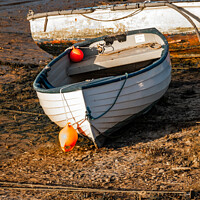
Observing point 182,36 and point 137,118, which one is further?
point 182,36

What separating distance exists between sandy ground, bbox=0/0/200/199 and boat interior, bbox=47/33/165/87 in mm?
1073

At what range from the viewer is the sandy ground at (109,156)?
514 cm

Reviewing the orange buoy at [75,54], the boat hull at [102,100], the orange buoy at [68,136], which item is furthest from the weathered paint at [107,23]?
the orange buoy at [68,136]

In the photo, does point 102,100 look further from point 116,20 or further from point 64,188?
point 116,20

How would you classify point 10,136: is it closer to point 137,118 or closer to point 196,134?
point 137,118

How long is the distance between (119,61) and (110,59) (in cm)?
26

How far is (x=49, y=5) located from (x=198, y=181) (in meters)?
16.5

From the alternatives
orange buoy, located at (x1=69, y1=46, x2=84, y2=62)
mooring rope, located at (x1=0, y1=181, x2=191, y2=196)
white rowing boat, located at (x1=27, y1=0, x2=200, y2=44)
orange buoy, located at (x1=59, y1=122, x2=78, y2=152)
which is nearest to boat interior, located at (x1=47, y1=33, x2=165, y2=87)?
orange buoy, located at (x1=69, y1=46, x2=84, y2=62)

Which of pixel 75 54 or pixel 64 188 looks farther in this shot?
pixel 75 54

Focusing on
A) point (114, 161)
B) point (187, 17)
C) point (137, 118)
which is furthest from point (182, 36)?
point (114, 161)

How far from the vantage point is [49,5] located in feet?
64.6

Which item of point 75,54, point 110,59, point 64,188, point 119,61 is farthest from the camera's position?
point 75,54

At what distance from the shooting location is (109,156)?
6.09 m

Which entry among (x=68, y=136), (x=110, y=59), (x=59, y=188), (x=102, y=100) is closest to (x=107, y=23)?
(x=110, y=59)
